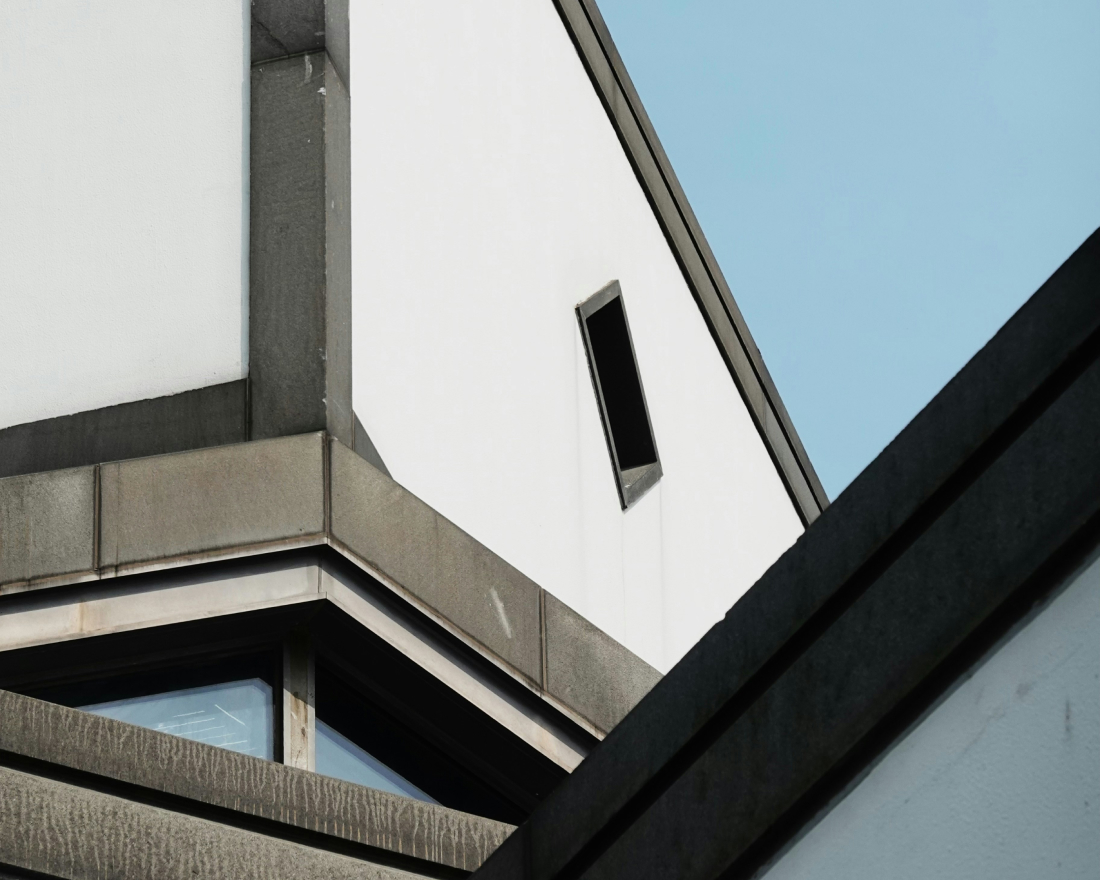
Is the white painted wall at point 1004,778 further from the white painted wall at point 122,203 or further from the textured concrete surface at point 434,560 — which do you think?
the white painted wall at point 122,203

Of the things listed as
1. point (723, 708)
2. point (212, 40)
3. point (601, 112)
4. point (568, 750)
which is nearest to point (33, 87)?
point (212, 40)

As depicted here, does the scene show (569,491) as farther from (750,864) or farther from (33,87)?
(750,864)

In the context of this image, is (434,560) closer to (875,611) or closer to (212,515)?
(212,515)

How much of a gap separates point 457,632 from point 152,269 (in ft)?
A: 7.65

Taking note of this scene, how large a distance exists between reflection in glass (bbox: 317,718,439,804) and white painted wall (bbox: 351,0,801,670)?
140 cm

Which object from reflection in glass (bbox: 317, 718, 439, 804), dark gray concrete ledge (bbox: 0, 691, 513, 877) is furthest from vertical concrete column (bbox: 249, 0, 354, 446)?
dark gray concrete ledge (bbox: 0, 691, 513, 877)

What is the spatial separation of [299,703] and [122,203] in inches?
108

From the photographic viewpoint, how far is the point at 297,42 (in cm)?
809

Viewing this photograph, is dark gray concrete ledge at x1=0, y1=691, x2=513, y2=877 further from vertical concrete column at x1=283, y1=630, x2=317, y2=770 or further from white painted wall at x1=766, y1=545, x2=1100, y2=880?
white painted wall at x1=766, y1=545, x2=1100, y2=880

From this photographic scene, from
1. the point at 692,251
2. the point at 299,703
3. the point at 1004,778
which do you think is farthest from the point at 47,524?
the point at 692,251

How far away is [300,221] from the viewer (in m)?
7.63

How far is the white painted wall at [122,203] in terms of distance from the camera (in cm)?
767

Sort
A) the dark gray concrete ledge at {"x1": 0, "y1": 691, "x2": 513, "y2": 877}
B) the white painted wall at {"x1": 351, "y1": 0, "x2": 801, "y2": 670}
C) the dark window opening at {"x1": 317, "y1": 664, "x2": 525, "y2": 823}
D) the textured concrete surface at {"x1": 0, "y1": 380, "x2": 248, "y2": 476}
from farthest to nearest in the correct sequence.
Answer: the white painted wall at {"x1": 351, "y1": 0, "x2": 801, "y2": 670} < the textured concrete surface at {"x1": 0, "y1": 380, "x2": 248, "y2": 476} < the dark window opening at {"x1": 317, "y1": 664, "x2": 525, "y2": 823} < the dark gray concrete ledge at {"x1": 0, "y1": 691, "x2": 513, "y2": 877}

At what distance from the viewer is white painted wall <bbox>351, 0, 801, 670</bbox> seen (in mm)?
8336
